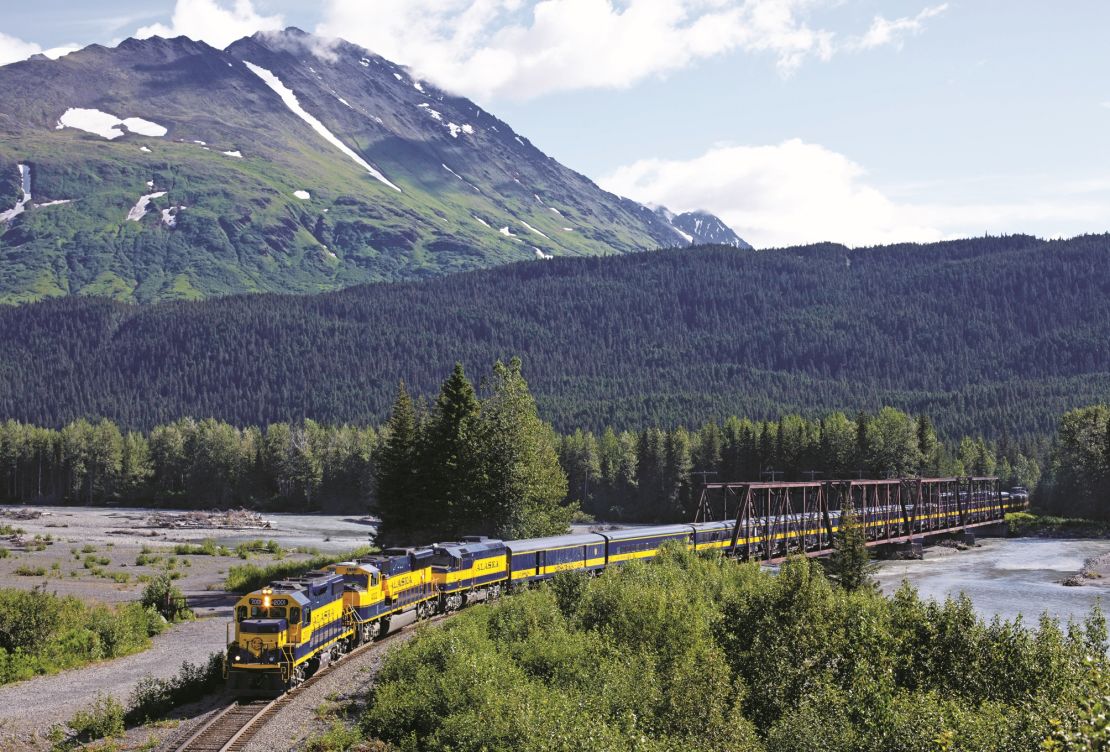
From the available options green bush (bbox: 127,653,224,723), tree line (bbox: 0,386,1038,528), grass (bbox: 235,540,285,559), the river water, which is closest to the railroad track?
green bush (bbox: 127,653,224,723)

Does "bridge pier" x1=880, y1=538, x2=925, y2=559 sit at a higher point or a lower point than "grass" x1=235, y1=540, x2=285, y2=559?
lower

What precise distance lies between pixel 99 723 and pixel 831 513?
325ft

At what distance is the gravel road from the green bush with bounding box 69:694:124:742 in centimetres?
145

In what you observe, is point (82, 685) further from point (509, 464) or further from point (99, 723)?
point (509, 464)

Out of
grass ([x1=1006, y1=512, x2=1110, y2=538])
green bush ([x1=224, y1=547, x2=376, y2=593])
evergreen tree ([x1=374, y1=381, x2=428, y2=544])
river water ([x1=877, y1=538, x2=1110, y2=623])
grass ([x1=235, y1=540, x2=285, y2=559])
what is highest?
evergreen tree ([x1=374, y1=381, x2=428, y2=544])

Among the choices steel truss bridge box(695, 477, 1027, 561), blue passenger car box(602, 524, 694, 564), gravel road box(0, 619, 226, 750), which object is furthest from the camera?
steel truss bridge box(695, 477, 1027, 561)

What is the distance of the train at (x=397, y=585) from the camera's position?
40.3m

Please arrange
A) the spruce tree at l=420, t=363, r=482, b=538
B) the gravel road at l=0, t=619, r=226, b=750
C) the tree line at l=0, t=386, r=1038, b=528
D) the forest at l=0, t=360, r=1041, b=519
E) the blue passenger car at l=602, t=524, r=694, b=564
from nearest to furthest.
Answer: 1. the gravel road at l=0, t=619, r=226, b=750
2. the blue passenger car at l=602, t=524, r=694, b=564
3. the spruce tree at l=420, t=363, r=482, b=538
4. the tree line at l=0, t=386, r=1038, b=528
5. the forest at l=0, t=360, r=1041, b=519

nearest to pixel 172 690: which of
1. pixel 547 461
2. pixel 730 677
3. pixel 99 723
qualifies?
pixel 99 723

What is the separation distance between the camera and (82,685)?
4544 cm

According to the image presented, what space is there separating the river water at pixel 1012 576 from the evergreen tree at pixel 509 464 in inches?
1182

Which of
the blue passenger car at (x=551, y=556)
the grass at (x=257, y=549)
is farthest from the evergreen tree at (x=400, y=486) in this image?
the grass at (x=257, y=549)

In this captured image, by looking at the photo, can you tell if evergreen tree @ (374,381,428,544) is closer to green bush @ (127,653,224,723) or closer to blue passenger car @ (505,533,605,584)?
blue passenger car @ (505,533,605,584)

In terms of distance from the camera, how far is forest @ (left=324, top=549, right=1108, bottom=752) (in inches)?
1133
